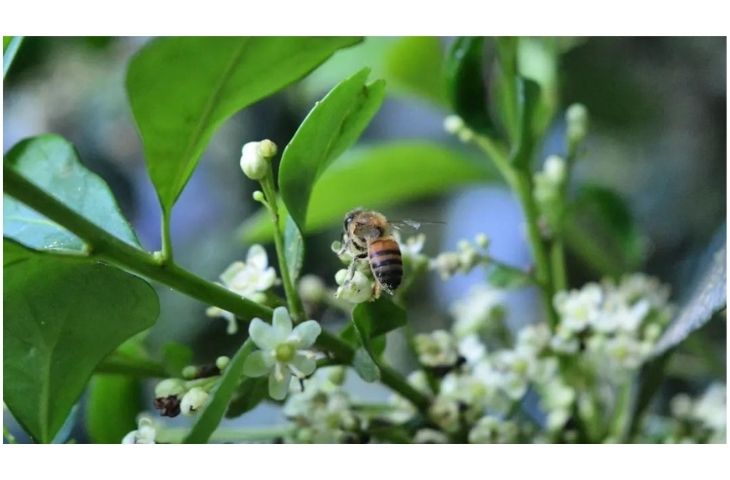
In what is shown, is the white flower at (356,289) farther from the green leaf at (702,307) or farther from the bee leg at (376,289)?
the green leaf at (702,307)

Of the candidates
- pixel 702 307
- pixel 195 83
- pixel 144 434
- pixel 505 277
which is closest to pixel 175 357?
pixel 144 434

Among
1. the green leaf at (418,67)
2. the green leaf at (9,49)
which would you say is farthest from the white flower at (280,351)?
the green leaf at (418,67)

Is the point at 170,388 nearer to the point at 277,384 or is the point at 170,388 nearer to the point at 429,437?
the point at 277,384

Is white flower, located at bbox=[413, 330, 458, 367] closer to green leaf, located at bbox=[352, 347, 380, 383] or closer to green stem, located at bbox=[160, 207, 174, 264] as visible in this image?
green leaf, located at bbox=[352, 347, 380, 383]

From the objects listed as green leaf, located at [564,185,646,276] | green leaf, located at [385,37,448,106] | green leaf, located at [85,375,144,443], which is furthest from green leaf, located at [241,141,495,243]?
green leaf, located at [85,375,144,443]
